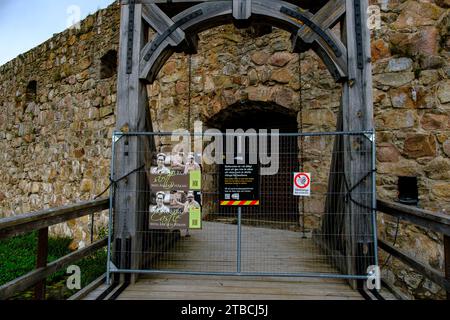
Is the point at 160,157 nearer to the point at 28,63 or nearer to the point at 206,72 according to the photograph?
the point at 206,72

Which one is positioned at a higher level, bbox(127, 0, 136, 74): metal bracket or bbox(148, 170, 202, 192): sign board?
bbox(127, 0, 136, 74): metal bracket

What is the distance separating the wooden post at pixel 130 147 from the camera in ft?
10.3

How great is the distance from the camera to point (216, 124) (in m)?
6.23

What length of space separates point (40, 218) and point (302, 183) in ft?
7.44

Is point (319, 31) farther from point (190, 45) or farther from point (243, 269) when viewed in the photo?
point (243, 269)

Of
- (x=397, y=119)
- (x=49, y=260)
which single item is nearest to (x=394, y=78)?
(x=397, y=119)

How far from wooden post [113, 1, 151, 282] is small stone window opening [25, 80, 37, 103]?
23.9 ft

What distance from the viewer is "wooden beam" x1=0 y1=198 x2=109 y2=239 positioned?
2.01 m

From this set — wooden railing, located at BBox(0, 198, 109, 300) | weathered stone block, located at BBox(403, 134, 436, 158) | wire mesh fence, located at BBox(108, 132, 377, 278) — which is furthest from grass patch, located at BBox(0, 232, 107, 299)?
weathered stone block, located at BBox(403, 134, 436, 158)

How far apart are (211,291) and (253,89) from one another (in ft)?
12.0

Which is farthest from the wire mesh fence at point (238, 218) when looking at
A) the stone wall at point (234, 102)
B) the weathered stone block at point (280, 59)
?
the weathered stone block at point (280, 59)

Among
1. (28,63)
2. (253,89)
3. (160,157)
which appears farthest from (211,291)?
(28,63)

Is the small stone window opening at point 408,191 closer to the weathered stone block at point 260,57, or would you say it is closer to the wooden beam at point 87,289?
the weathered stone block at point 260,57

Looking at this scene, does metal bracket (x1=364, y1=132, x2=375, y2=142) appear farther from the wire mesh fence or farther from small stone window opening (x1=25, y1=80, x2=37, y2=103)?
small stone window opening (x1=25, y1=80, x2=37, y2=103)
